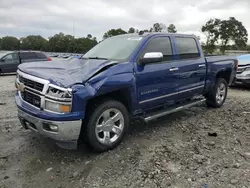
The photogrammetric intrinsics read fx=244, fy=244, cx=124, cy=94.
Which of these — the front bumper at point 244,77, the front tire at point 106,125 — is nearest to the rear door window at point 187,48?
the front tire at point 106,125

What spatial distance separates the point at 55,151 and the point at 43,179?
0.77 meters

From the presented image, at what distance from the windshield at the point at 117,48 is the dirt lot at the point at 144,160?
150 cm

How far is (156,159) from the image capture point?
140 inches

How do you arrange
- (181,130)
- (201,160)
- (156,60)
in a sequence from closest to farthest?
(201,160) → (156,60) → (181,130)

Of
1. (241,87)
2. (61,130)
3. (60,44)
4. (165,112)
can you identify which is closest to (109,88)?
(61,130)

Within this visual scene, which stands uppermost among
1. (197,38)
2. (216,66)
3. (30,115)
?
(197,38)

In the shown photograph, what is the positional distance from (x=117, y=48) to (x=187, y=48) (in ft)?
5.47

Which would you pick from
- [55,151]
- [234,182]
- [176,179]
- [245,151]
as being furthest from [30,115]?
[245,151]

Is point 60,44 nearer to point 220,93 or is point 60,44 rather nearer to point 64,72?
point 220,93

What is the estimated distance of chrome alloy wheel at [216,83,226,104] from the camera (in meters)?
6.43

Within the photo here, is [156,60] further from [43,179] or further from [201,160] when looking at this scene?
[43,179]

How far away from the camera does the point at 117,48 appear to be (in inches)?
181

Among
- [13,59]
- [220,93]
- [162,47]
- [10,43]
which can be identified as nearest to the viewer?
[162,47]

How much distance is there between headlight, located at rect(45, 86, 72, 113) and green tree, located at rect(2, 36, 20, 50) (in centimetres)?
3794
